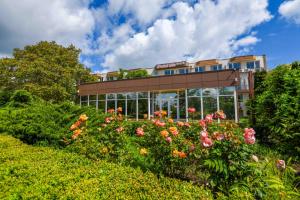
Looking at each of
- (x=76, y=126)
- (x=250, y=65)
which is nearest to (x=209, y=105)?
(x=76, y=126)

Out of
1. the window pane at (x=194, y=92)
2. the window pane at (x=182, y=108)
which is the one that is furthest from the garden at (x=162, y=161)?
the window pane at (x=182, y=108)

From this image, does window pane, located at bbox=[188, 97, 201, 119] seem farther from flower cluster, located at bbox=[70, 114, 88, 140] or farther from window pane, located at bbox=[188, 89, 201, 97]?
flower cluster, located at bbox=[70, 114, 88, 140]

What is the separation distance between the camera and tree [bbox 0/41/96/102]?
73.9 ft

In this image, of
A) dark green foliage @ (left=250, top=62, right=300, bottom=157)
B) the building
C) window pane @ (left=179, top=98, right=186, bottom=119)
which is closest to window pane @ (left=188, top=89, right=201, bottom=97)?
the building

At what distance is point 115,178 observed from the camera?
3.10 metres

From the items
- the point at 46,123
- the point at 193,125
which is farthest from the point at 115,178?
the point at 46,123

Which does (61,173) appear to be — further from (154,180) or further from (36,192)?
(154,180)

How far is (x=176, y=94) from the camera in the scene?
2114 centimetres

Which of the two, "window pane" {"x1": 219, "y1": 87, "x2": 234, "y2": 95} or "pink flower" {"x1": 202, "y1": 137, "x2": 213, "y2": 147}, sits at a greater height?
"window pane" {"x1": 219, "y1": 87, "x2": 234, "y2": 95}

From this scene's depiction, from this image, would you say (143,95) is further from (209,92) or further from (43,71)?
(43,71)

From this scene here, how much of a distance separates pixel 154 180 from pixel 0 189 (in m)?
2.18

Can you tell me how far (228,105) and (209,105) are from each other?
1.61m

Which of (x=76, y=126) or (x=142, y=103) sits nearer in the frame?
(x=76, y=126)

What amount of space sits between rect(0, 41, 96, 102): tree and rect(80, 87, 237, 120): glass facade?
335cm
